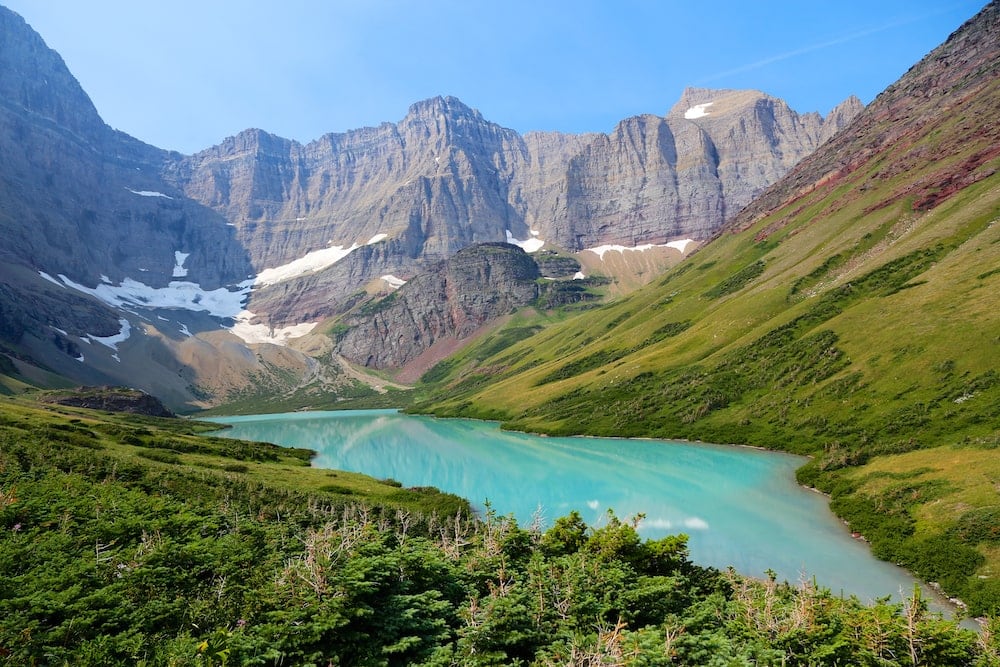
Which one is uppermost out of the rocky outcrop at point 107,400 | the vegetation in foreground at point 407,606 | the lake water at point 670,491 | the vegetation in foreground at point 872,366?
the vegetation in foreground at point 872,366

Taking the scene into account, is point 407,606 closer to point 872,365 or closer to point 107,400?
point 872,365

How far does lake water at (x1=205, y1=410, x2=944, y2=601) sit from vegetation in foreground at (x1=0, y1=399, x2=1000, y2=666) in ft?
16.8

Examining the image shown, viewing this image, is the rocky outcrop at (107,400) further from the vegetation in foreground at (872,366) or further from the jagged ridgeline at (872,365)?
the vegetation in foreground at (872,366)

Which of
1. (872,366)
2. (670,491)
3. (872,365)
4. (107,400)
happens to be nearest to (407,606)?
(670,491)

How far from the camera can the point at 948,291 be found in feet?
290

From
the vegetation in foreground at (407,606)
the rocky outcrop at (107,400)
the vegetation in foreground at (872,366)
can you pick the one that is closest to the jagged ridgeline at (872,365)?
the vegetation in foreground at (872,366)

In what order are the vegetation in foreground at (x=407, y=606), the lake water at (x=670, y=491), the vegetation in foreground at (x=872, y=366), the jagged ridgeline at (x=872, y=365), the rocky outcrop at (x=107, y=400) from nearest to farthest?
the vegetation in foreground at (x=407, y=606) → the lake water at (x=670, y=491) → the vegetation in foreground at (x=872, y=366) → the jagged ridgeline at (x=872, y=365) → the rocky outcrop at (x=107, y=400)

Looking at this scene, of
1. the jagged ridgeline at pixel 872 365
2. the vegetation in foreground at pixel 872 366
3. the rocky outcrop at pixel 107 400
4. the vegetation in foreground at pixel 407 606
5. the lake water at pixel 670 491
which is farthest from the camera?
the rocky outcrop at pixel 107 400

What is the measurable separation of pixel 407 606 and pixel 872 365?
91779 mm

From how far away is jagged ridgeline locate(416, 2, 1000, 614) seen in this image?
150 ft

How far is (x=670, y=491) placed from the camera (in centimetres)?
6378

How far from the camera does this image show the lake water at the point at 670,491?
3984 centimetres

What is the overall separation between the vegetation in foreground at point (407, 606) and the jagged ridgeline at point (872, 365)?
20964 mm

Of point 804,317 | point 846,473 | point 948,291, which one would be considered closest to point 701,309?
point 804,317
